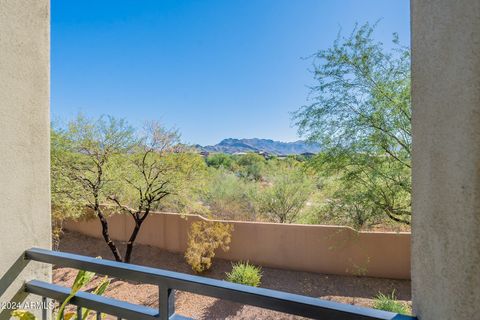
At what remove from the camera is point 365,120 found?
5512 mm

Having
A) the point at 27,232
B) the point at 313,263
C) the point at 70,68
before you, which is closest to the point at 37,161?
the point at 27,232

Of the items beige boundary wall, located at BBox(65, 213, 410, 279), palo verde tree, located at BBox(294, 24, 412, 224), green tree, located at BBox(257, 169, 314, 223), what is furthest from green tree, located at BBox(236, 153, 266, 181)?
palo verde tree, located at BBox(294, 24, 412, 224)

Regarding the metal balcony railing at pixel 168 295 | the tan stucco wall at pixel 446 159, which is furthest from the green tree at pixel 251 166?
the tan stucco wall at pixel 446 159

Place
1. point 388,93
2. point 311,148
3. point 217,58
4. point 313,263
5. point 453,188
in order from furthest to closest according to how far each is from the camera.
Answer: point 217,58 → point 313,263 → point 311,148 → point 388,93 → point 453,188

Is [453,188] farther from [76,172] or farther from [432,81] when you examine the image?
[76,172]

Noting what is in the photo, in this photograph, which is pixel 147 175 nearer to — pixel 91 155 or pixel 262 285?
pixel 91 155

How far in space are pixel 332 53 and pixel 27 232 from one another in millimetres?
5805

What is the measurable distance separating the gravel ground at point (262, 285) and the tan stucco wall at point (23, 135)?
511 cm

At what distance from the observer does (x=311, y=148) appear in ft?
20.9

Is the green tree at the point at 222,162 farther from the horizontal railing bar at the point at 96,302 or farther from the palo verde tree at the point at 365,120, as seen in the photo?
the horizontal railing bar at the point at 96,302

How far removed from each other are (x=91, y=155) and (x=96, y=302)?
288 inches

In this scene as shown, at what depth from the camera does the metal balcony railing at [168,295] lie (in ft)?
2.75

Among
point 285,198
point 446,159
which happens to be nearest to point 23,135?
point 446,159

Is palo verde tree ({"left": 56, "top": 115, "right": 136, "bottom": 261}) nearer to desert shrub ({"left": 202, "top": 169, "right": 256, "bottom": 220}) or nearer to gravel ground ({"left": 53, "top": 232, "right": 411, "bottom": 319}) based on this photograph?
gravel ground ({"left": 53, "top": 232, "right": 411, "bottom": 319})
